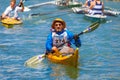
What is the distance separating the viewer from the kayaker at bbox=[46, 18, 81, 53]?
13.0 m

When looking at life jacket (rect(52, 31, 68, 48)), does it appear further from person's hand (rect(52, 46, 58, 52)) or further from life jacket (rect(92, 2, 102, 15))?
life jacket (rect(92, 2, 102, 15))

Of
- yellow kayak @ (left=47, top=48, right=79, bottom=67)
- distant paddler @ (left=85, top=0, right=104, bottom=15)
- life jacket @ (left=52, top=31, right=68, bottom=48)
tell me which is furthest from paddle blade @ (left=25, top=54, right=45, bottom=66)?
distant paddler @ (left=85, top=0, right=104, bottom=15)

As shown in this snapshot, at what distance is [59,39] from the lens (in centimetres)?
1332

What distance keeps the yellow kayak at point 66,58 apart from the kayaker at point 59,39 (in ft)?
0.62

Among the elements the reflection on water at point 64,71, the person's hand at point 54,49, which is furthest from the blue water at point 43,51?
the person's hand at point 54,49

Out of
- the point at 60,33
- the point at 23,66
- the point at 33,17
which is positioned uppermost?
the point at 60,33

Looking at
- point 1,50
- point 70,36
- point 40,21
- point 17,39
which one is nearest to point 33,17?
point 40,21

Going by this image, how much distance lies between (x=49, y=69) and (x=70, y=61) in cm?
68

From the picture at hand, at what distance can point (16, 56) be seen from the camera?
14.6 m

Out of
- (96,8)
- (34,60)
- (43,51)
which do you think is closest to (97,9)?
(96,8)

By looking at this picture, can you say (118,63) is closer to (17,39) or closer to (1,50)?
(1,50)

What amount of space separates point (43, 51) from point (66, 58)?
337cm

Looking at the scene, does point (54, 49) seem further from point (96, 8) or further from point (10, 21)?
point (96, 8)

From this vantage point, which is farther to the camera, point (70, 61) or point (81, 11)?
point (81, 11)
